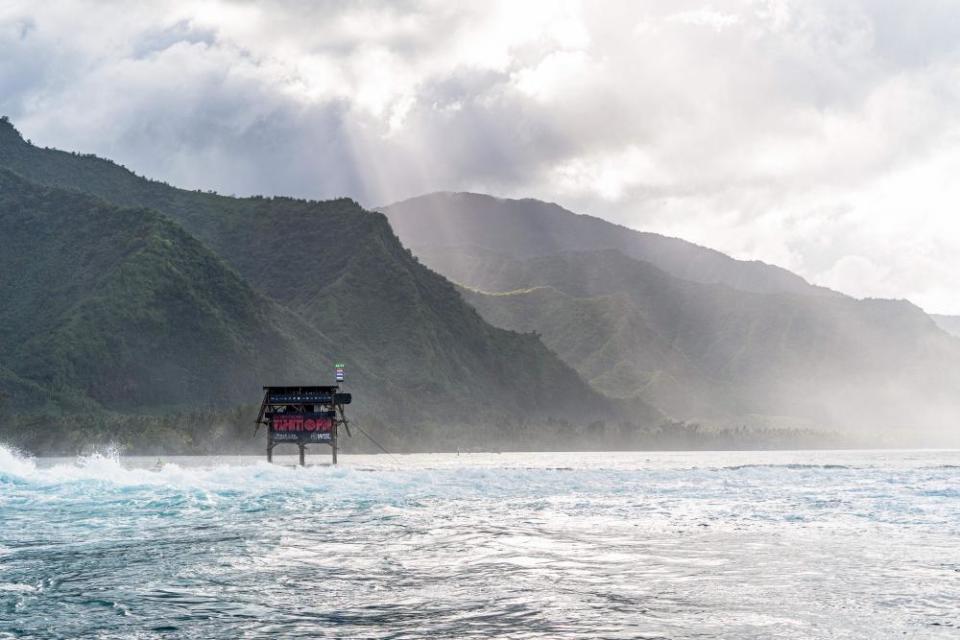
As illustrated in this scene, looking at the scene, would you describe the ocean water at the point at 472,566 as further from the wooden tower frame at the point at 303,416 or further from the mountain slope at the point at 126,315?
the mountain slope at the point at 126,315

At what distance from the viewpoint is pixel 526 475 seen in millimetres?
74938

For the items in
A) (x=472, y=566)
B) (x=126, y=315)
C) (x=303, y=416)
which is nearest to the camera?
(x=472, y=566)

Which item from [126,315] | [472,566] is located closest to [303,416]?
[472,566]

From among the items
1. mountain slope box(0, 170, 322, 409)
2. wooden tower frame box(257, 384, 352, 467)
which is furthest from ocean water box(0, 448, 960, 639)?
mountain slope box(0, 170, 322, 409)

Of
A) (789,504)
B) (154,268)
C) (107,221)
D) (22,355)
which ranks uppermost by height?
(107,221)

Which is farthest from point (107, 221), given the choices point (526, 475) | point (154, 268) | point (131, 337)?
point (526, 475)

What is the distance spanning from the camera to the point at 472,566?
22.7 m

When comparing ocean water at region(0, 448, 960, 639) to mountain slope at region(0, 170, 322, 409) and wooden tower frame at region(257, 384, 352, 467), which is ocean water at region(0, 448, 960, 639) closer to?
wooden tower frame at region(257, 384, 352, 467)

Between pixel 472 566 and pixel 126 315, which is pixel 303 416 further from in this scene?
pixel 126 315

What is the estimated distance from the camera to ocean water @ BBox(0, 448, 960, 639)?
51.1 ft

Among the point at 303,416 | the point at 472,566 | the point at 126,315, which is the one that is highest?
the point at 126,315

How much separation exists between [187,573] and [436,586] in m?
Answer: 6.10

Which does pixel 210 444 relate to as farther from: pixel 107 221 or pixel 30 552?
pixel 30 552

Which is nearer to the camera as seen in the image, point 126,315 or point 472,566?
point 472,566
